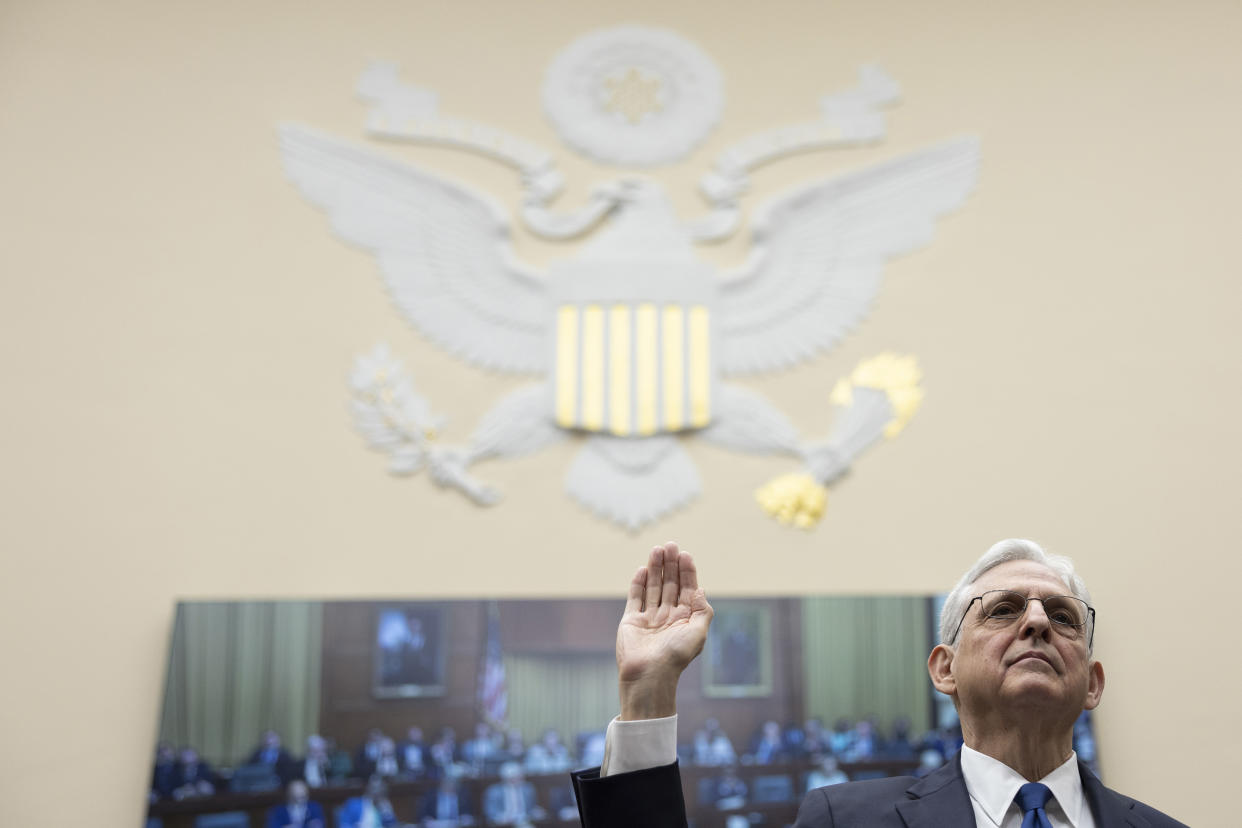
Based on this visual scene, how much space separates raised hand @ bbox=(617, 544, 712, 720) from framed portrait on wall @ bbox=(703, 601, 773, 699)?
8.15 feet

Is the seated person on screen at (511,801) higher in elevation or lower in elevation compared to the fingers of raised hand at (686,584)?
lower

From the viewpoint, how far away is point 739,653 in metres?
4.55

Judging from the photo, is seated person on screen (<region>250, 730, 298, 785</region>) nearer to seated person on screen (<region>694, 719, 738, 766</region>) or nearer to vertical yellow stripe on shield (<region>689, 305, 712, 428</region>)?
seated person on screen (<region>694, 719, 738, 766</region>)

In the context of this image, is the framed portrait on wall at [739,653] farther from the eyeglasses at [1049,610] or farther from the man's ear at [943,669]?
the eyeglasses at [1049,610]

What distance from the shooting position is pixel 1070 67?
17.6ft

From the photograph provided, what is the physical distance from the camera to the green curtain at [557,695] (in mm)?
4434

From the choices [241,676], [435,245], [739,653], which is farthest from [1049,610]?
[435,245]

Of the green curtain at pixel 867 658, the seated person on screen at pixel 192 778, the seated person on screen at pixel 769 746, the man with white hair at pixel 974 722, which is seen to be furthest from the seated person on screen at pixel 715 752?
the man with white hair at pixel 974 722

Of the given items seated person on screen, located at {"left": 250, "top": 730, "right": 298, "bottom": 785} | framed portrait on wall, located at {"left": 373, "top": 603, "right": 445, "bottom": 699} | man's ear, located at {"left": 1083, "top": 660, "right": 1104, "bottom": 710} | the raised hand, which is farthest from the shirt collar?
seated person on screen, located at {"left": 250, "top": 730, "right": 298, "bottom": 785}

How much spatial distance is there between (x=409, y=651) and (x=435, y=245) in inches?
68.3

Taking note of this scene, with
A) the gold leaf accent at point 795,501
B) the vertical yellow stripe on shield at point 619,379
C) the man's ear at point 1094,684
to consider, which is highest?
the vertical yellow stripe on shield at point 619,379

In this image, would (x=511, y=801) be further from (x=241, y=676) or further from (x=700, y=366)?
(x=700, y=366)

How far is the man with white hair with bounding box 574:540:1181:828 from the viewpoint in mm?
1834

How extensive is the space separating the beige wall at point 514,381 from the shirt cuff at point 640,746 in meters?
2.82
